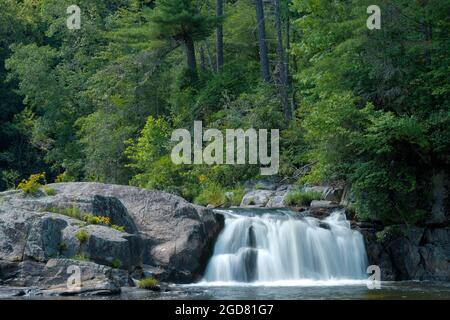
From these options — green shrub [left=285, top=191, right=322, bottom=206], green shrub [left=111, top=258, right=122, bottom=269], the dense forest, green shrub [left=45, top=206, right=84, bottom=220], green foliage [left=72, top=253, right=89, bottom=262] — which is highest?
the dense forest

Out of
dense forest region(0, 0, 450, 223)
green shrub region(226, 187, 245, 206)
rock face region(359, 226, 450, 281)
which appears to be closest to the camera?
rock face region(359, 226, 450, 281)

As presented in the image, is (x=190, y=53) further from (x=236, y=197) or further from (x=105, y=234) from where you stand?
(x=105, y=234)

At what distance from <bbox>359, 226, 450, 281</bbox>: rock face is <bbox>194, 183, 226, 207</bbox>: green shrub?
6.35m

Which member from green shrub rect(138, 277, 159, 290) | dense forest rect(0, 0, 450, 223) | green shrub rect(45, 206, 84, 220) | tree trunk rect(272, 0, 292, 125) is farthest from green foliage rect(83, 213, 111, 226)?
tree trunk rect(272, 0, 292, 125)

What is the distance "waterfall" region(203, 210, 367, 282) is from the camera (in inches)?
842

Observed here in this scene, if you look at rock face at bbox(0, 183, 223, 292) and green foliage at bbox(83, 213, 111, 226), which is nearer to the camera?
rock face at bbox(0, 183, 223, 292)

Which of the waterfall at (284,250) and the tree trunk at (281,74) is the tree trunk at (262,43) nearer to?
the tree trunk at (281,74)

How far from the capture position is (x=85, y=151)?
122ft

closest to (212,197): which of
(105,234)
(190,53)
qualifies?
(105,234)

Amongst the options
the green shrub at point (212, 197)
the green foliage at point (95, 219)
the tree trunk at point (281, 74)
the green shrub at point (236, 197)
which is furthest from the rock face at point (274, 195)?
the green foliage at point (95, 219)

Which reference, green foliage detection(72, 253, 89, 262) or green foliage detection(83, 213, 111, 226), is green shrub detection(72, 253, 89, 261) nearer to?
green foliage detection(72, 253, 89, 262)

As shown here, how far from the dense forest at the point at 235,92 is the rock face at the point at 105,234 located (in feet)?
15.8
